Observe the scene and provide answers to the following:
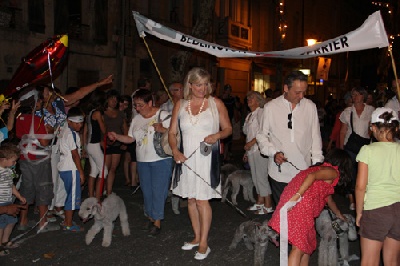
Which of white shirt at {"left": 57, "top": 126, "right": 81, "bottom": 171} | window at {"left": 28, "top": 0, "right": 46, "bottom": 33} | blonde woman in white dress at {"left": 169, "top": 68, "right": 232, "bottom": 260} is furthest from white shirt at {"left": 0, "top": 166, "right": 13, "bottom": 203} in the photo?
window at {"left": 28, "top": 0, "right": 46, "bottom": 33}

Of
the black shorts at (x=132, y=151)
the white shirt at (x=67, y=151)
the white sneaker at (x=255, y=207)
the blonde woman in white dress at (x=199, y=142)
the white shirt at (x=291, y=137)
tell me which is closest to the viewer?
the white shirt at (x=291, y=137)

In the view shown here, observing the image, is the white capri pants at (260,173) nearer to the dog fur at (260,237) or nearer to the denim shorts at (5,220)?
the dog fur at (260,237)

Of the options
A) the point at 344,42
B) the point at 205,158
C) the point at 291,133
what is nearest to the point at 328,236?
the point at 291,133

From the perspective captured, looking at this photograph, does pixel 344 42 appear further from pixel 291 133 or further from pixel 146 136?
pixel 146 136

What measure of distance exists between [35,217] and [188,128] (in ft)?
11.4

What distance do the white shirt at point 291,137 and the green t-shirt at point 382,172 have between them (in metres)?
1.18

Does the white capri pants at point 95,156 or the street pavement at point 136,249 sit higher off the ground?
the white capri pants at point 95,156

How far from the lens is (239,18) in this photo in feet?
102

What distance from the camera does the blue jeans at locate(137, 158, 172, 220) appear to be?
6816 millimetres

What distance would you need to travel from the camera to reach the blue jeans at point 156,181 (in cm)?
682

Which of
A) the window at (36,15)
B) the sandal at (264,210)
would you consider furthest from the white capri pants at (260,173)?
the window at (36,15)

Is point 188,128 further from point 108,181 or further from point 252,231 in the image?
point 108,181

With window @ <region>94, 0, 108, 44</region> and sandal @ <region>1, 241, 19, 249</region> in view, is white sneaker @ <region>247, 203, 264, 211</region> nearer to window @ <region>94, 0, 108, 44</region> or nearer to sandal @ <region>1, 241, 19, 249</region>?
sandal @ <region>1, 241, 19, 249</region>

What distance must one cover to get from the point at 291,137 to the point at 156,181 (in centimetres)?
209
